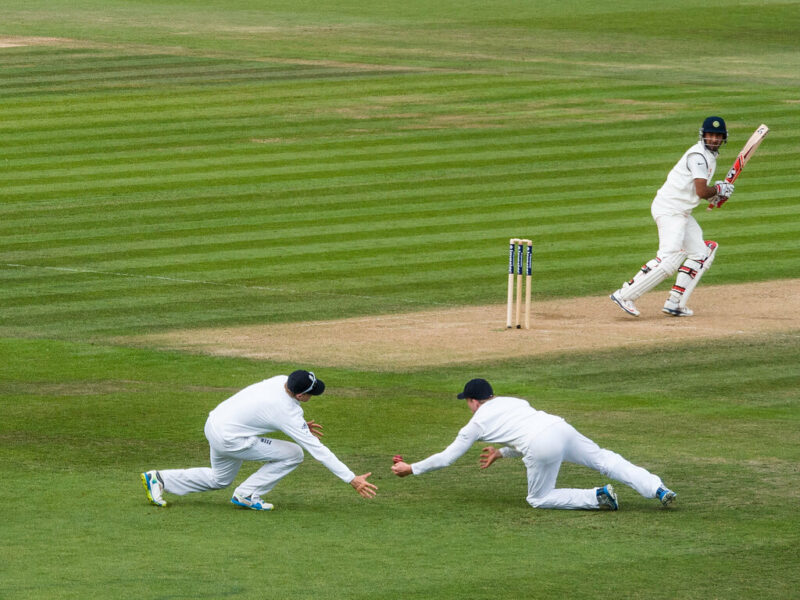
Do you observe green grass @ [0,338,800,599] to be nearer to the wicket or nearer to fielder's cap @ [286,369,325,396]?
fielder's cap @ [286,369,325,396]

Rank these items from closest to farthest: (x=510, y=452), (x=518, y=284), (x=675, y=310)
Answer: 1. (x=510, y=452)
2. (x=518, y=284)
3. (x=675, y=310)

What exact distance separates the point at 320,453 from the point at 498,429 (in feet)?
4.49

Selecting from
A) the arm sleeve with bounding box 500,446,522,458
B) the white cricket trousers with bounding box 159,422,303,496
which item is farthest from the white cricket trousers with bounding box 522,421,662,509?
the white cricket trousers with bounding box 159,422,303,496

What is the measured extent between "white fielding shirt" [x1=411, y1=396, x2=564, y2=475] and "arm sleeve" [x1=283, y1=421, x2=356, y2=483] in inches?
22.1

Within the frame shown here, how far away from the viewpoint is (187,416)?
1517 cm

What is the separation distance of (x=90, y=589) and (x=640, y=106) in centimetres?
2740

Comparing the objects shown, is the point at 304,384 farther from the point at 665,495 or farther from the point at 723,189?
the point at 723,189

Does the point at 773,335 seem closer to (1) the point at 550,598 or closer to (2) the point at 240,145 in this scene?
(1) the point at 550,598

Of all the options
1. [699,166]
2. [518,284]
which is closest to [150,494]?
[518,284]

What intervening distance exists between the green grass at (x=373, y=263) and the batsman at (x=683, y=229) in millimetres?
1594

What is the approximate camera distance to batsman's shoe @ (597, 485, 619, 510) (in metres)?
11.9

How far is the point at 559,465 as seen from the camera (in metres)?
11.9

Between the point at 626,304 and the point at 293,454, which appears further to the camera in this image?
the point at 626,304

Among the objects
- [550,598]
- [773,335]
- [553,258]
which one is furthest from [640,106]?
[550,598]
